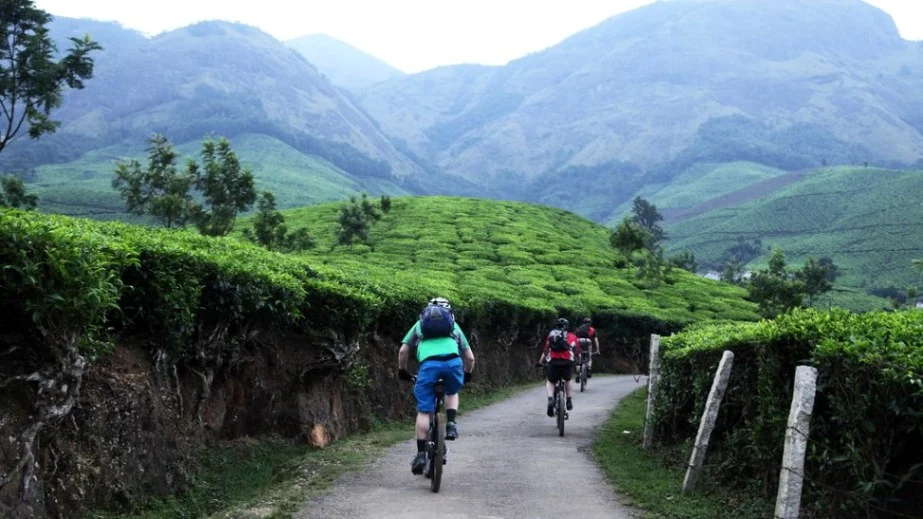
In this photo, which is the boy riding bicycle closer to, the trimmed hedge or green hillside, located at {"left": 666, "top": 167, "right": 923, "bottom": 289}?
the trimmed hedge

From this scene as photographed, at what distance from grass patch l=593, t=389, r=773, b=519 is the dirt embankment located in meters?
4.89

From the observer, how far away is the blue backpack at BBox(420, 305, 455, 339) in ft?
34.4

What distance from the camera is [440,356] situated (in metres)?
10.5

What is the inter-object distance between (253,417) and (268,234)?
33.4 metres

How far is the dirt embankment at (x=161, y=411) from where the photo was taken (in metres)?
6.87

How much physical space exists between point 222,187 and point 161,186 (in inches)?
161

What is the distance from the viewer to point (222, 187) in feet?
127

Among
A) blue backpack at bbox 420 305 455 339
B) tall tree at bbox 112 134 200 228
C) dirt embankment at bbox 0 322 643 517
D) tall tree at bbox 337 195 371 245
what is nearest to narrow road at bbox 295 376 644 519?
dirt embankment at bbox 0 322 643 517

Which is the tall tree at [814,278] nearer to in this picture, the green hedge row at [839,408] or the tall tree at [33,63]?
the tall tree at [33,63]

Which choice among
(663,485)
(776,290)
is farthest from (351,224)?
(663,485)

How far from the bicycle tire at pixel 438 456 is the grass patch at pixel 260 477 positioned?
4.37ft

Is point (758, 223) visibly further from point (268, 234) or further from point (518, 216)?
point (268, 234)

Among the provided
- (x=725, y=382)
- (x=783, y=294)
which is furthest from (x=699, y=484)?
(x=783, y=294)

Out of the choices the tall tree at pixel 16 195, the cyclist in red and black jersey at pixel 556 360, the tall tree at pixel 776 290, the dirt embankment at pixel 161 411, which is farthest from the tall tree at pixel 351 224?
the cyclist in red and black jersey at pixel 556 360
